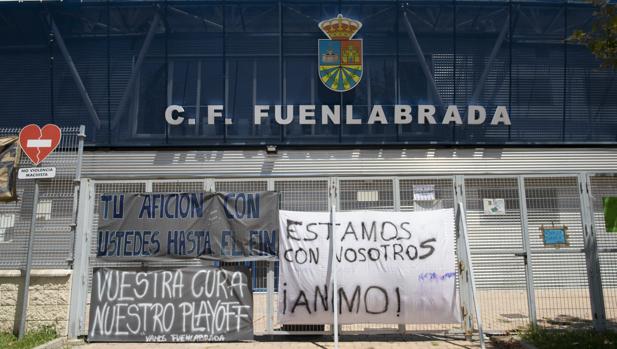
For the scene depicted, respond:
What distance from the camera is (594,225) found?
7648mm

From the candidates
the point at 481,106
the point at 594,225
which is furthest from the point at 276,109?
the point at 594,225

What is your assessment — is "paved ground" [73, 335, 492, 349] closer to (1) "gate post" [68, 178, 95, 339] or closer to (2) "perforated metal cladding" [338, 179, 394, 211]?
(1) "gate post" [68, 178, 95, 339]

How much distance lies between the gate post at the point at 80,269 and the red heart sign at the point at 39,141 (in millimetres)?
843

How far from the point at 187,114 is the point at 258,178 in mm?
6997

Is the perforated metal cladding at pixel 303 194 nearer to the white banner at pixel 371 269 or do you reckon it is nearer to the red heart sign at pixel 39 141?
the white banner at pixel 371 269

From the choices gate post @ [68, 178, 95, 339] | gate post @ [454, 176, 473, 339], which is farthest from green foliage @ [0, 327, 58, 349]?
gate post @ [454, 176, 473, 339]

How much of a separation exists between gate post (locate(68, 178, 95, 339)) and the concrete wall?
0.10 meters

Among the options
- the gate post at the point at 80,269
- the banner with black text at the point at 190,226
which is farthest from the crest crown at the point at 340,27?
the gate post at the point at 80,269

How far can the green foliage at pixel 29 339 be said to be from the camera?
7090mm

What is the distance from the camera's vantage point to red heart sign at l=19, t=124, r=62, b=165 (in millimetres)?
7828

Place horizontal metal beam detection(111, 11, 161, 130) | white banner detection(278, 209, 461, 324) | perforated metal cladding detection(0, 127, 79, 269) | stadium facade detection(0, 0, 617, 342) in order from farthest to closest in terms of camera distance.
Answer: horizontal metal beam detection(111, 11, 161, 130)
stadium facade detection(0, 0, 617, 342)
perforated metal cladding detection(0, 127, 79, 269)
white banner detection(278, 209, 461, 324)

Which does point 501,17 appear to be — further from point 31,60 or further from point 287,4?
point 31,60

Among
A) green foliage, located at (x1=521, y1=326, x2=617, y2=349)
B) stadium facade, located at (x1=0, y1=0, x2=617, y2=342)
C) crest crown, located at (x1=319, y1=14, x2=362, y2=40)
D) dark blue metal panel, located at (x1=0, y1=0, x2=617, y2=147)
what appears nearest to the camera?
green foliage, located at (x1=521, y1=326, x2=617, y2=349)

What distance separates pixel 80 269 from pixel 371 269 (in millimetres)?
4349
